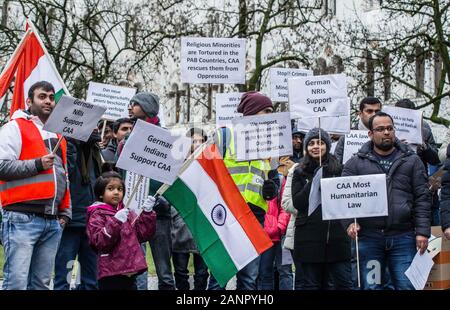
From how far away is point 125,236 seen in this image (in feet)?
28.2

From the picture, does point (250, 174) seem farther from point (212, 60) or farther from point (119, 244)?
point (212, 60)

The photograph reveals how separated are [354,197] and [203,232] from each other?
138 centimetres

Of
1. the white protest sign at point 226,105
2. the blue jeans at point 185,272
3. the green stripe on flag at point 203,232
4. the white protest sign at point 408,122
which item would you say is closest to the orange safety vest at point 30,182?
the green stripe on flag at point 203,232

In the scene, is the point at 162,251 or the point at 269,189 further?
the point at 162,251

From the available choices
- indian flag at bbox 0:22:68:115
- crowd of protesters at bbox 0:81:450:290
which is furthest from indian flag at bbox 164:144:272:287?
indian flag at bbox 0:22:68:115

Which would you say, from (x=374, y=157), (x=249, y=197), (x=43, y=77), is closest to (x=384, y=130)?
(x=374, y=157)

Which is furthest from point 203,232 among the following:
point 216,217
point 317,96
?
point 317,96

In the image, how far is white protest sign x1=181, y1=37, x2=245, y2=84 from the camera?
12.1 meters

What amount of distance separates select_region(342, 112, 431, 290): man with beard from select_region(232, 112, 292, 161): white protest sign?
2.39 feet

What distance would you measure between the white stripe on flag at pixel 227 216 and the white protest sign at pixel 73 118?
3.09ft

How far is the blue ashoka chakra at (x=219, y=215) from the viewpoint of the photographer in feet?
29.0

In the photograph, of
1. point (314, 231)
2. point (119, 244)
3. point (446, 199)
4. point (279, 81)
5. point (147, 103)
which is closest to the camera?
point (119, 244)

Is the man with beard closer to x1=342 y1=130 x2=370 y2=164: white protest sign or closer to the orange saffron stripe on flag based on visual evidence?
the orange saffron stripe on flag

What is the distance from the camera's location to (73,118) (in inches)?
347
